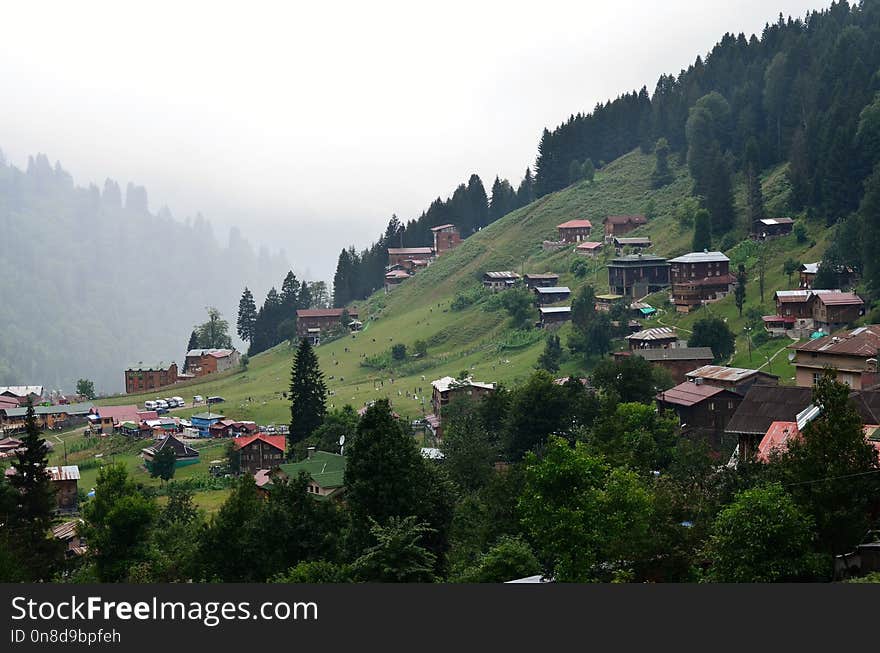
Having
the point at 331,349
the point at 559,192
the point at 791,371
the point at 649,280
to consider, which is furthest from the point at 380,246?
the point at 791,371

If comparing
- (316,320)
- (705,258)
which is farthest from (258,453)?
(316,320)

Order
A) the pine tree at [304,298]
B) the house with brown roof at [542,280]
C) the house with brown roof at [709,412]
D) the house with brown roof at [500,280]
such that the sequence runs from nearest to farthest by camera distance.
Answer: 1. the house with brown roof at [709,412]
2. the house with brown roof at [542,280]
3. the house with brown roof at [500,280]
4. the pine tree at [304,298]

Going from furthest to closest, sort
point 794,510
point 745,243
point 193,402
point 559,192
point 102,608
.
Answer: point 559,192, point 193,402, point 745,243, point 794,510, point 102,608

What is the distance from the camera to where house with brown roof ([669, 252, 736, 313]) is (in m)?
89.9

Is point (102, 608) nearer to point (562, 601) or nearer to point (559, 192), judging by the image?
point (562, 601)

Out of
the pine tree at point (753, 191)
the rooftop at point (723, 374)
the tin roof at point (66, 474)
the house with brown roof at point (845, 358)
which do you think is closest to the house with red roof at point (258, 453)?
the tin roof at point (66, 474)

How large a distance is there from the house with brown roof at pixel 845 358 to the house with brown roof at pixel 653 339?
17.3 m

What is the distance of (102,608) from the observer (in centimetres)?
1884

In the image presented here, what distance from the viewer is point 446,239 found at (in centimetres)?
15512

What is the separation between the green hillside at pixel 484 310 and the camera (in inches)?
3556

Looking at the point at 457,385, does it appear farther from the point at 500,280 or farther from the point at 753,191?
the point at 500,280

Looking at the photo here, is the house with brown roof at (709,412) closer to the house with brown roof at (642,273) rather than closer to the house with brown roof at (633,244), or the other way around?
the house with brown roof at (642,273)

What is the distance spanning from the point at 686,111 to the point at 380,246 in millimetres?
52466

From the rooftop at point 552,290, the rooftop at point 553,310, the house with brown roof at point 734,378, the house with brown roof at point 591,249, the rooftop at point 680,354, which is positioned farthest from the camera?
the house with brown roof at point 591,249
